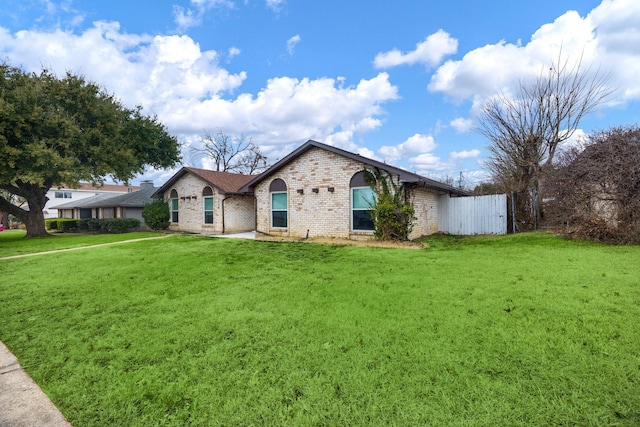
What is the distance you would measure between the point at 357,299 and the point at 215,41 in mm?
14808

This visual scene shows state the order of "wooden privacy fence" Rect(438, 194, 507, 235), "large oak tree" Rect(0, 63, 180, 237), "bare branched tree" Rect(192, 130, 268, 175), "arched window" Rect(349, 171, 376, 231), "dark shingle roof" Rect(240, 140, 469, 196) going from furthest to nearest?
"bare branched tree" Rect(192, 130, 268, 175), "large oak tree" Rect(0, 63, 180, 237), "wooden privacy fence" Rect(438, 194, 507, 235), "arched window" Rect(349, 171, 376, 231), "dark shingle roof" Rect(240, 140, 469, 196)

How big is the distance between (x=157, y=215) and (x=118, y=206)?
26.4ft

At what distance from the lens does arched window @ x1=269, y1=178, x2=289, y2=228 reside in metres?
14.6

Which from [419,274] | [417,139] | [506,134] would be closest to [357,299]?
[419,274]

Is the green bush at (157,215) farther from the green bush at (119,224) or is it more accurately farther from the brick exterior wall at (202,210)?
the green bush at (119,224)

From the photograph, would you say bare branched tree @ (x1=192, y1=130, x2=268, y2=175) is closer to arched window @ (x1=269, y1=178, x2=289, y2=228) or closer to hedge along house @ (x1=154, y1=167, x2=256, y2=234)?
hedge along house @ (x1=154, y1=167, x2=256, y2=234)

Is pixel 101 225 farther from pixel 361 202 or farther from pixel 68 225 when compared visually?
pixel 361 202

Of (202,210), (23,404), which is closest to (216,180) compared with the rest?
(202,210)

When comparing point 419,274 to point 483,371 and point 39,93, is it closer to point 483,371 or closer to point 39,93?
point 483,371

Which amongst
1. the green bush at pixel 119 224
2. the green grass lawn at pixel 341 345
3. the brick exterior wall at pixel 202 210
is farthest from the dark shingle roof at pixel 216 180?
the green grass lawn at pixel 341 345

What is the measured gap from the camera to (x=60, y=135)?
60.6ft

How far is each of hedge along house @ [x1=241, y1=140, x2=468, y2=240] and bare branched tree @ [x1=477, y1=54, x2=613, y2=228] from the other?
18.6 feet

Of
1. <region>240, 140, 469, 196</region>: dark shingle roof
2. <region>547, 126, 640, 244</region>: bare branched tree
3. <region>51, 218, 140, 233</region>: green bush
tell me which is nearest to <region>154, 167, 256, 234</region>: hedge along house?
<region>240, 140, 469, 196</region>: dark shingle roof

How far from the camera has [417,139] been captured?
2266cm
